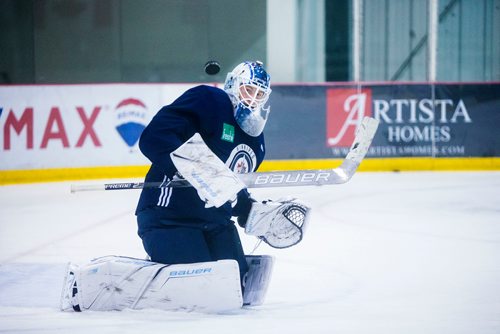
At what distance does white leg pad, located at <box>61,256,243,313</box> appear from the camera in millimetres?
2947

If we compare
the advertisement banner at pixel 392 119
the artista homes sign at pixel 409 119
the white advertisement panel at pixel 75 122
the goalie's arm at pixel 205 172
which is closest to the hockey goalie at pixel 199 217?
the goalie's arm at pixel 205 172

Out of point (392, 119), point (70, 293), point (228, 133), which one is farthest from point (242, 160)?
point (392, 119)

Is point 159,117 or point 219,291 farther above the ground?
point 159,117

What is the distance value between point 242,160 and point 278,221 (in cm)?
26

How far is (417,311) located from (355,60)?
6.30m

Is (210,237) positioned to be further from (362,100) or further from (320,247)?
(362,100)

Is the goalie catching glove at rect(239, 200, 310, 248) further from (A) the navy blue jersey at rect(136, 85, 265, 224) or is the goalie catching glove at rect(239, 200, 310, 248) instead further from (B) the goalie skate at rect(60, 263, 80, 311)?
(B) the goalie skate at rect(60, 263, 80, 311)

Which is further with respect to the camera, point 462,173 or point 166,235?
point 462,173

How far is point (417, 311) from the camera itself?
3.07 meters

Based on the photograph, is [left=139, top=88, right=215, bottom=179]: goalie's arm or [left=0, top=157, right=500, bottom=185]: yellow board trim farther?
[left=0, top=157, right=500, bottom=185]: yellow board trim

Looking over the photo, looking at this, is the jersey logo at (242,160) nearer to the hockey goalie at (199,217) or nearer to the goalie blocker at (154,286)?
the hockey goalie at (199,217)

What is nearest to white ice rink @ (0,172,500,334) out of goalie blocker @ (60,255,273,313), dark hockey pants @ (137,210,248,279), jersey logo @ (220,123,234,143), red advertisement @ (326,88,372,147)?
goalie blocker @ (60,255,273,313)

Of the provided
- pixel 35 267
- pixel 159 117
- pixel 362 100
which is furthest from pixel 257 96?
pixel 362 100

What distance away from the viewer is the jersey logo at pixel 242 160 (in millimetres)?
3143
